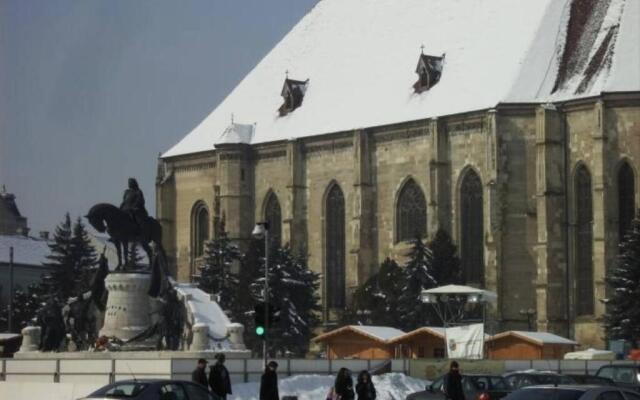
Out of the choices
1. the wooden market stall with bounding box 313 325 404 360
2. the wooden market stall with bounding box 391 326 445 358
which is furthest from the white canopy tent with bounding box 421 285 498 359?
the wooden market stall with bounding box 313 325 404 360

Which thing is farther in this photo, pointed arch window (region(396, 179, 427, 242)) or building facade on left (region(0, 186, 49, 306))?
building facade on left (region(0, 186, 49, 306))

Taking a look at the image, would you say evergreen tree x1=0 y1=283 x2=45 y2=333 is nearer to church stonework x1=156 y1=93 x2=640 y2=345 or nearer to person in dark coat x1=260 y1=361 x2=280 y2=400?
church stonework x1=156 y1=93 x2=640 y2=345

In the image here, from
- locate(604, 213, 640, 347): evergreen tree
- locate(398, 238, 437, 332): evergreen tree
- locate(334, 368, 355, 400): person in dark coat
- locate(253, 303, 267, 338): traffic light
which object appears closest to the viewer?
locate(334, 368, 355, 400): person in dark coat

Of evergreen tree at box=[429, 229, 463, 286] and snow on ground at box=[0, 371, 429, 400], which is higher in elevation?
evergreen tree at box=[429, 229, 463, 286]

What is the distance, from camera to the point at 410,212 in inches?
3238

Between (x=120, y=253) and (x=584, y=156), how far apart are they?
89.5 feet

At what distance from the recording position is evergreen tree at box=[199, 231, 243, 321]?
267ft

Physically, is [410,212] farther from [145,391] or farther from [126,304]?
[145,391]

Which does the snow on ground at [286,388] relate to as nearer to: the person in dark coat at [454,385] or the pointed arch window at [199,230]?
the person in dark coat at [454,385]

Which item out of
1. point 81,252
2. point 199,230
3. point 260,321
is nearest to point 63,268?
point 81,252

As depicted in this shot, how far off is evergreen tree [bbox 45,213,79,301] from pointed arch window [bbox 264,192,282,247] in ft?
35.8

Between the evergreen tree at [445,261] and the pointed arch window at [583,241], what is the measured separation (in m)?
6.05

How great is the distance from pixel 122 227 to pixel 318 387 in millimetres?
10807

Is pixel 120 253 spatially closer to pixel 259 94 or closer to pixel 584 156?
pixel 584 156
